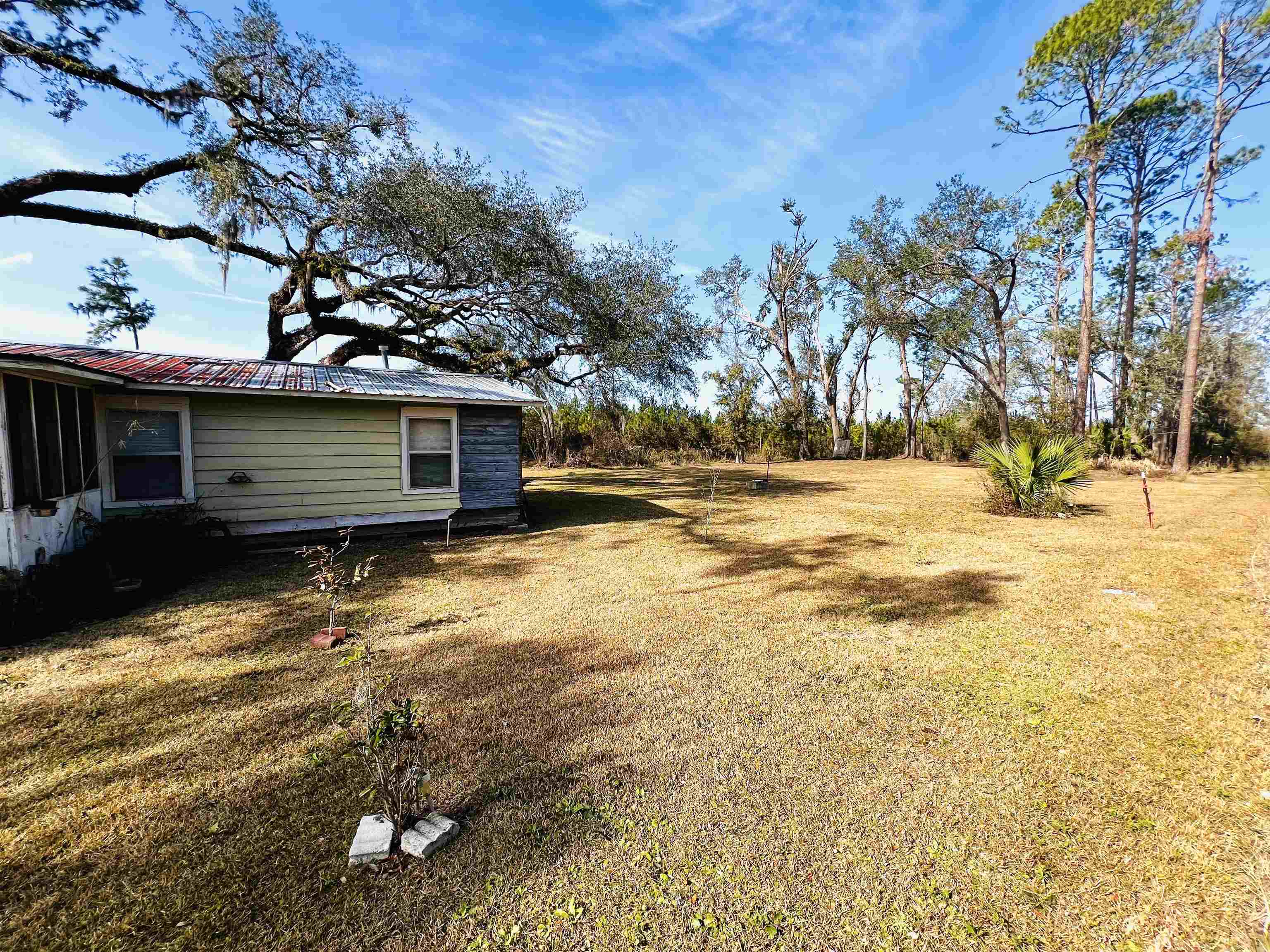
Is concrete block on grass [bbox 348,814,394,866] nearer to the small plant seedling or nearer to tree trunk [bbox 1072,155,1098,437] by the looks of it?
the small plant seedling

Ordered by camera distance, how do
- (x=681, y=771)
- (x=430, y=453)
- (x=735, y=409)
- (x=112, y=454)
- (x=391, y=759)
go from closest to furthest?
1. (x=391, y=759)
2. (x=681, y=771)
3. (x=112, y=454)
4. (x=430, y=453)
5. (x=735, y=409)

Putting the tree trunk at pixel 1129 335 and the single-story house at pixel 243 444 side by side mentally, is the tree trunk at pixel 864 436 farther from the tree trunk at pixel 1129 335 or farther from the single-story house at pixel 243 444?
the single-story house at pixel 243 444

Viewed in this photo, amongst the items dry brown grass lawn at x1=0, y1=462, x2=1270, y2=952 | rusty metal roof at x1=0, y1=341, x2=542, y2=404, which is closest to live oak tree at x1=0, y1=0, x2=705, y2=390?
rusty metal roof at x1=0, y1=341, x2=542, y2=404

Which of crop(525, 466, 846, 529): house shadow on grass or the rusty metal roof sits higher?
the rusty metal roof

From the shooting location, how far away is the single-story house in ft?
14.4

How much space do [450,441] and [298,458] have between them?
205cm

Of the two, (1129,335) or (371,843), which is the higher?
(1129,335)

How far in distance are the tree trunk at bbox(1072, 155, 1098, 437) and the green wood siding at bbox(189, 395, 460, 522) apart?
21.0 metres

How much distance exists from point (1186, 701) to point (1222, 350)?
89.5 ft

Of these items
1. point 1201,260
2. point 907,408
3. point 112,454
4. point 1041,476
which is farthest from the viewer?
point 907,408

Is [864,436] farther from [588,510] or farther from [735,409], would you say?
[588,510]

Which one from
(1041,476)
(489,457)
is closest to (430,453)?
(489,457)

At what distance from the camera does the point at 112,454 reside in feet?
19.3

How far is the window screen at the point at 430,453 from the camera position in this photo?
25.7 feet
